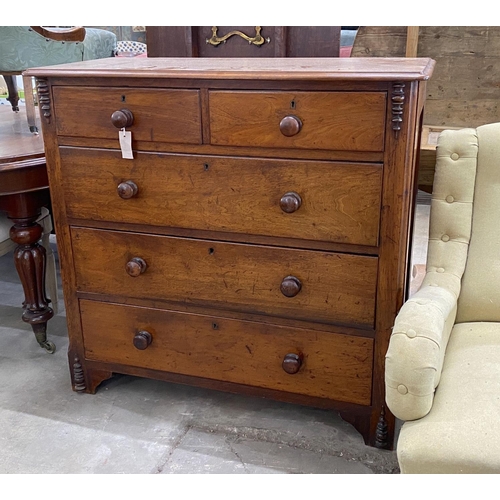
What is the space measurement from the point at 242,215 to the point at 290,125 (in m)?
0.30

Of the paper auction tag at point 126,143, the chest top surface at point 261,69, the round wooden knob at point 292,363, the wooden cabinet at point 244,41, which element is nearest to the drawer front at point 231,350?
the round wooden knob at point 292,363

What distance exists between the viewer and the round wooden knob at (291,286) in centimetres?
176

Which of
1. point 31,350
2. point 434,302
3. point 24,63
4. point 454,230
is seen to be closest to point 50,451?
point 31,350

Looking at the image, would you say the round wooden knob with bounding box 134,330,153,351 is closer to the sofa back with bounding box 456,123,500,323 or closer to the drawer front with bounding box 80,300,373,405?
the drawer front with bounding box 80,300,373,405

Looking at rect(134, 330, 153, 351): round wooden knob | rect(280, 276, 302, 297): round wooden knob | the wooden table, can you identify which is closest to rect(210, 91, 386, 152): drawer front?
rect(280, 276, 302, 297): round wooden knob

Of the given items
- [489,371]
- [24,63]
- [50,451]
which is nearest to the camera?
[489,371]

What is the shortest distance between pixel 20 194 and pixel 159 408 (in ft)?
2.96

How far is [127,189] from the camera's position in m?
1.83

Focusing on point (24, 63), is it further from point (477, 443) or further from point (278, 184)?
point (477, 443)

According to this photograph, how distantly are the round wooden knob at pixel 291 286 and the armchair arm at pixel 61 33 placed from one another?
1.51 meters

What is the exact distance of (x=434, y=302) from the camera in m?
1.51

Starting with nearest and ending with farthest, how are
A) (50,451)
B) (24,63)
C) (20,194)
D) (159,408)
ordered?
1. (50,451)
2. (159,408)
3. (20,194)
4. (24,63)

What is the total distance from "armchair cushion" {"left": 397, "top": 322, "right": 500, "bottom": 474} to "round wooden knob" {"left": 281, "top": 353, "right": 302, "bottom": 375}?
0.47 meters

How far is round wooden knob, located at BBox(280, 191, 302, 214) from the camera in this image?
1.67m
